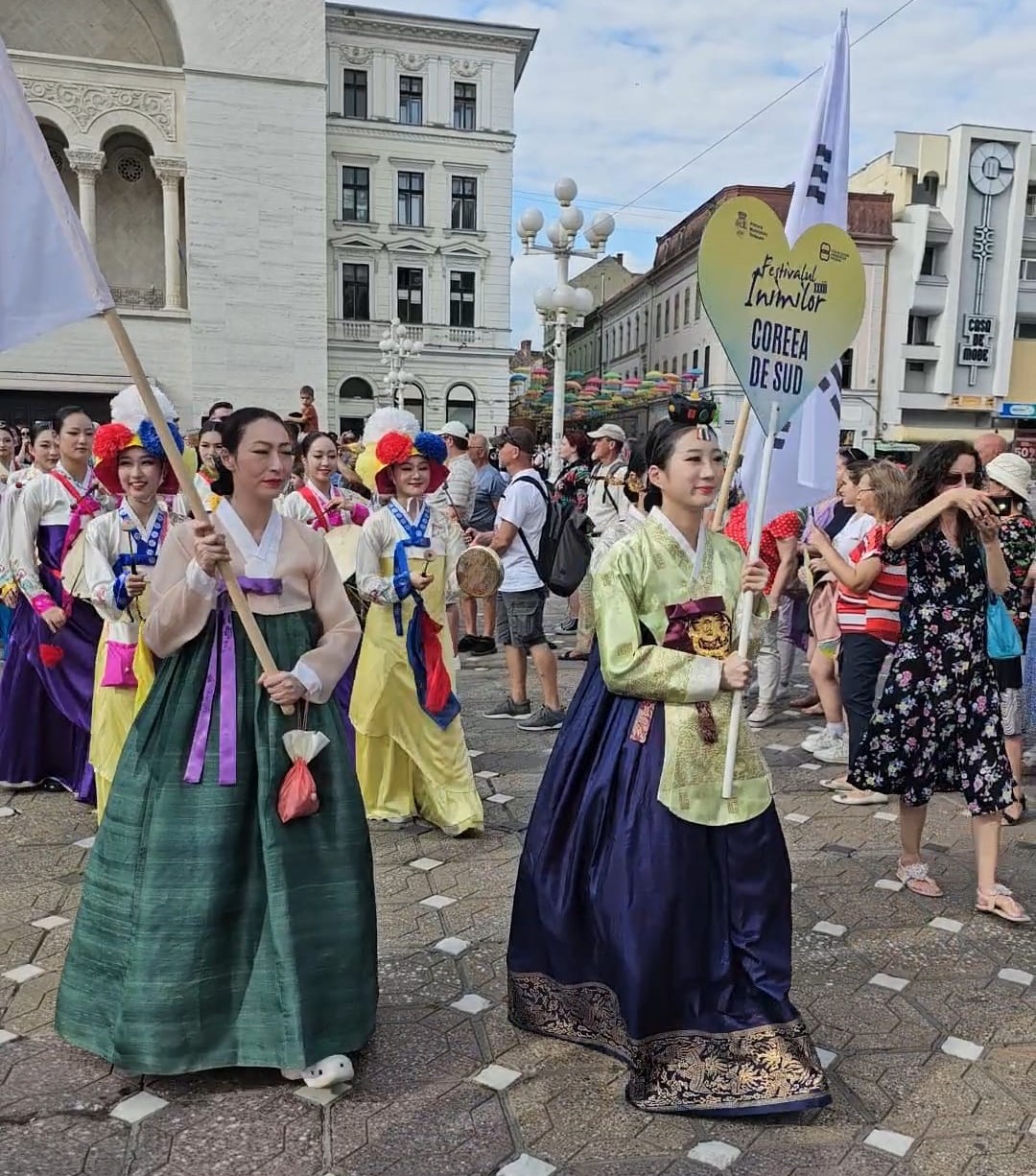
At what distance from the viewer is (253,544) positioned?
2865 millimetres

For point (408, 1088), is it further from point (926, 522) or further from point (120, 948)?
point (926, 522)

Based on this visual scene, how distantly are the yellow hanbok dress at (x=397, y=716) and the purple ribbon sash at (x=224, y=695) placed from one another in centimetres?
193

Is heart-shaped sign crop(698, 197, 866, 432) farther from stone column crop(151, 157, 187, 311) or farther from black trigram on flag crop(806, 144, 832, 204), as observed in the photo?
stone column crop(151, 157, 187, 311)

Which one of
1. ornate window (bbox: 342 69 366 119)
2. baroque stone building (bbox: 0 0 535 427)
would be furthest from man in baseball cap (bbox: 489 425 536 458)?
ornate window (bbox: 342 69 366 119)

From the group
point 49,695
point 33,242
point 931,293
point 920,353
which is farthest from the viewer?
point 920,353

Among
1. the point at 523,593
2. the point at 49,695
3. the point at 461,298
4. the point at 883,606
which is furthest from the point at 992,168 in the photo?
the point at 49,695

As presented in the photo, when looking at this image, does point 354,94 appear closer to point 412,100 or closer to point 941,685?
point 412,100

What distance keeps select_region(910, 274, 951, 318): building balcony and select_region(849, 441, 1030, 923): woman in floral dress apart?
1525 inches

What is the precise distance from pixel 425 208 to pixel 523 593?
33637 mm

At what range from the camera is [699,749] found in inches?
107

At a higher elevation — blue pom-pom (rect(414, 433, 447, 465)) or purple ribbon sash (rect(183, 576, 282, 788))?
blue pom-pom (rect(414, 433, 447, 465))

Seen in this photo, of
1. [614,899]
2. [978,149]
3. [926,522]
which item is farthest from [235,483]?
[978,149]

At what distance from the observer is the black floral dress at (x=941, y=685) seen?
13.0ft

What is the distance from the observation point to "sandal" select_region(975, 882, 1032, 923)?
3.88m
